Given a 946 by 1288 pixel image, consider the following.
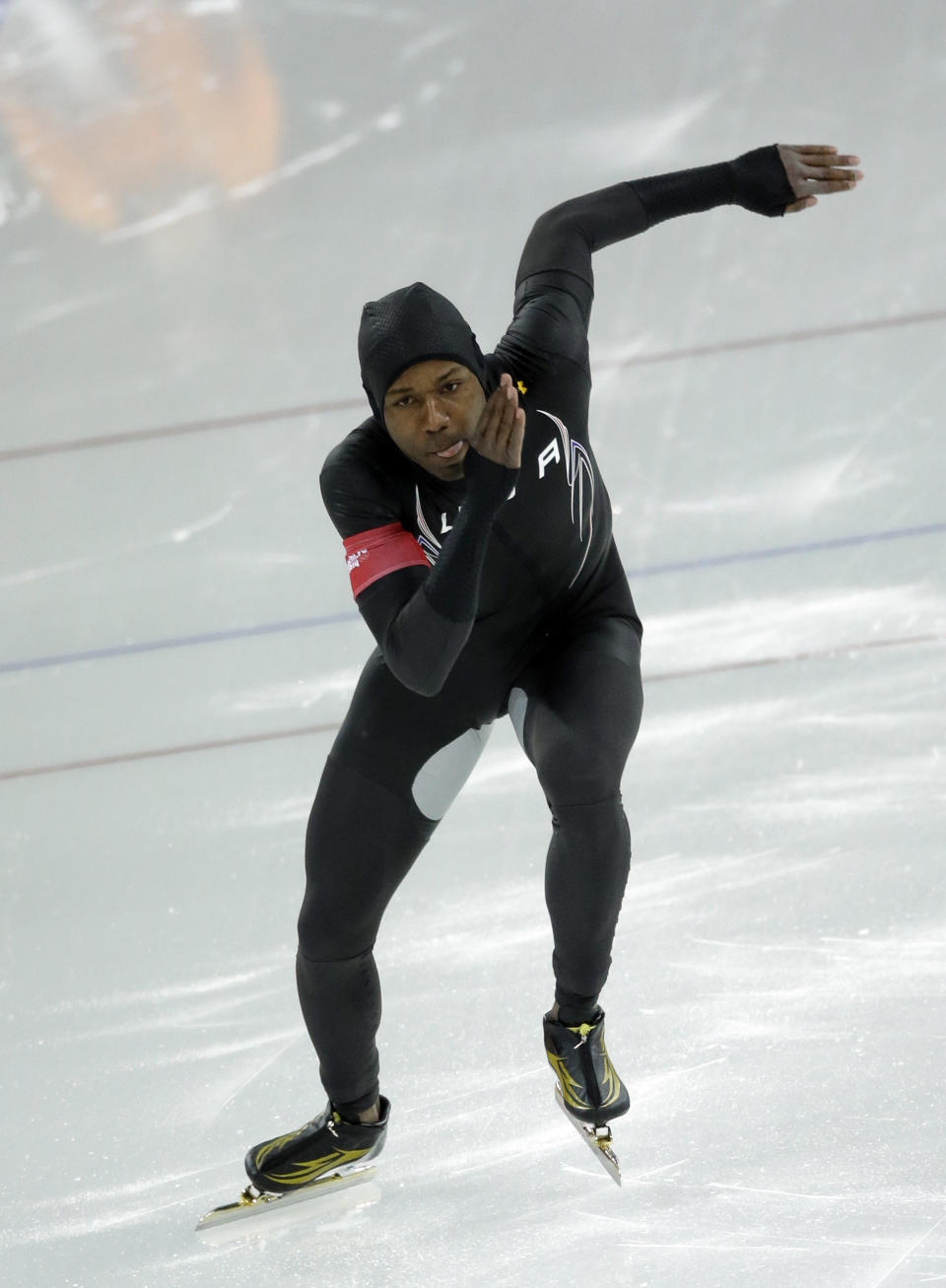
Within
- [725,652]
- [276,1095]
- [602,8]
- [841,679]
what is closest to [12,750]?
[276,1095]

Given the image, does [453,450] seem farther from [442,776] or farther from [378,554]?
[442,776]

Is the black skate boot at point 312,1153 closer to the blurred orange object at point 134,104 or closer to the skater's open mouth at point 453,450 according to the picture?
the skater's open mouth at point 453,450

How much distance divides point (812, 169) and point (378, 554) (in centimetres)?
103

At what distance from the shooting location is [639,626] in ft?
7.96

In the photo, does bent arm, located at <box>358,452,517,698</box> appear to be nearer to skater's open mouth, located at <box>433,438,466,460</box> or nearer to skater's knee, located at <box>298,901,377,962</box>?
skater's open mouth, located at <box>433,438,466,460</box>

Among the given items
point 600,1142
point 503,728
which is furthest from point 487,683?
point 503,728

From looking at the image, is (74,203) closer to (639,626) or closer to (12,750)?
(12,750)

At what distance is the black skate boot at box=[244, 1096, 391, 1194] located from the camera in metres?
2.27

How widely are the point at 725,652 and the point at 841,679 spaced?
297 millimetres

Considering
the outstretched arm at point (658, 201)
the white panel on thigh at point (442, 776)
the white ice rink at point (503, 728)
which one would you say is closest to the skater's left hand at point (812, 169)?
the outstretched arm at point (658, 201)

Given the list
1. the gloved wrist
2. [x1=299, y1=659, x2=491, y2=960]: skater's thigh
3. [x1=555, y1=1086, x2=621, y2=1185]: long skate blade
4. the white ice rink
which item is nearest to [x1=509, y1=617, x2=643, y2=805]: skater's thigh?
[x1=299, y1=659, x2=491, y2=960]: skater's thigh

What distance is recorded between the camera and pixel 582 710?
2125 mm

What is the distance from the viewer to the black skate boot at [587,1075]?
220 centimetres

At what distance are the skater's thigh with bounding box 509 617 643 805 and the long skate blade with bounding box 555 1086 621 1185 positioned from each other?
52 centimetres
